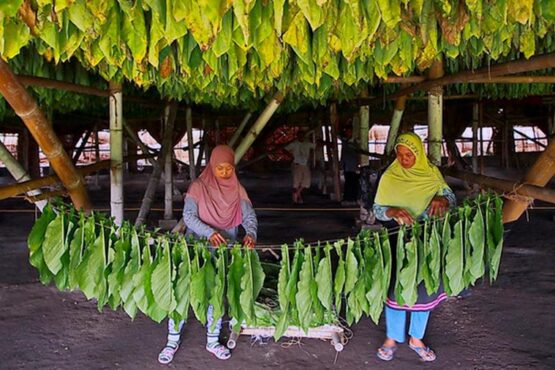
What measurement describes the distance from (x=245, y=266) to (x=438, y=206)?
115 cm

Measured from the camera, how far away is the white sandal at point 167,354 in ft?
10.2

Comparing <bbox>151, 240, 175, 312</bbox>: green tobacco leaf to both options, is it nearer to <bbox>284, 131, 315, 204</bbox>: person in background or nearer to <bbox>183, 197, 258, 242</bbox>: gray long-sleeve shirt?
<bbox>183, 197, 258, 242</bbox>: gray long-sleeve shirt

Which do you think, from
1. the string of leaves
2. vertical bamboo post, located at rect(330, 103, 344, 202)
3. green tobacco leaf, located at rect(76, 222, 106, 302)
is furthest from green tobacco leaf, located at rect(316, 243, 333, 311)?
vertical bamboo post, located at rect(330, 103, 344, 202)

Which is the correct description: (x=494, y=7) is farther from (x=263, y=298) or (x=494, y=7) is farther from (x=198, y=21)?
(x=263, y=298)

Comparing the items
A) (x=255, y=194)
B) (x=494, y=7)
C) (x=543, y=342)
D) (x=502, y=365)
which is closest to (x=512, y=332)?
(x=543, y=342)

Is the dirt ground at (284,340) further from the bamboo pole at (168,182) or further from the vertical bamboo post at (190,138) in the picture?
the vertical bamboo post at (190,138)

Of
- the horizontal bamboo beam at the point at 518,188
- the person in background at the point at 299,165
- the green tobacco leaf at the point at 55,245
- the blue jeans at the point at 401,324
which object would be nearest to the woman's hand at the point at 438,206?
the horizontal bamboo beam at the point at 518,188

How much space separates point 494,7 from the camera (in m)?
1.57

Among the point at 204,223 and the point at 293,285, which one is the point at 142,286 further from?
the point at 204,223

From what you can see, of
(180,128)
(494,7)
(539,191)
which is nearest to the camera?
(494,7)

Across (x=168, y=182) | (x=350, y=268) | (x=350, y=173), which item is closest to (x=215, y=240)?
(x=350, y=268)

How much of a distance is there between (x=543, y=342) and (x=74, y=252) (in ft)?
9.47

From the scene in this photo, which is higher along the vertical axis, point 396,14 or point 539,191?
point 396,14

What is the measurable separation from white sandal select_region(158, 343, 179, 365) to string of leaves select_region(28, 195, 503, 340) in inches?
30.9
